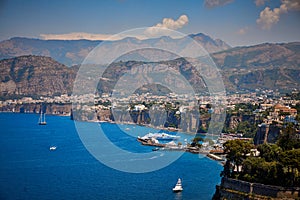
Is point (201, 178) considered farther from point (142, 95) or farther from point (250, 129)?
point (142, 95)

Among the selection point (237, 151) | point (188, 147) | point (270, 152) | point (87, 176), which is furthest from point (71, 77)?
point (270, 152)

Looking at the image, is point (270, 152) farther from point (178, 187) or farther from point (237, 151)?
point (178, 187)

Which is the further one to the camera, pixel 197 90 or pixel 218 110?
pixel 197 90

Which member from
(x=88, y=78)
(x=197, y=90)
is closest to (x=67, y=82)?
(x=88, y=78)

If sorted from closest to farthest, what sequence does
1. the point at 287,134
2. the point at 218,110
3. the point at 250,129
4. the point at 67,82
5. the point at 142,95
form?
the point at 287,134 → the point at 250,129 → the point at 218,110 → the point at 142,95 → the point at 67,82

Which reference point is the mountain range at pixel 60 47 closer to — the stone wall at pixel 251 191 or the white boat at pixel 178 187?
the white boat at pixel 178 187

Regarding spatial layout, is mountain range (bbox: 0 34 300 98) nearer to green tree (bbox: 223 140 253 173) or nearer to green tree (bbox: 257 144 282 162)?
green tree (bbox: 223 140 253 173)

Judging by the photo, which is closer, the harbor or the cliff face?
the harbor

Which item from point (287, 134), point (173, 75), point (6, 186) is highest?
point (173, 75)

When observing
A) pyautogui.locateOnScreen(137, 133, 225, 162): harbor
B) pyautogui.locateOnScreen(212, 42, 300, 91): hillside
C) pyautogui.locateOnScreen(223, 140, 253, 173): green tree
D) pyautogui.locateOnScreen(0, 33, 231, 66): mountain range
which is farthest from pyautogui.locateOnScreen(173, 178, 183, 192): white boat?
pyautogui.locateOnScreen(0, 33, 231, 66): mountain range
